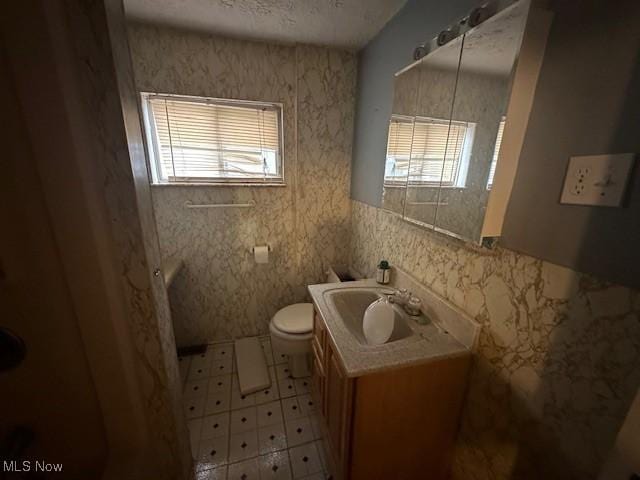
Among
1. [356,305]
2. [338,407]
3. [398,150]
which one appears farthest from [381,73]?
[338,407]

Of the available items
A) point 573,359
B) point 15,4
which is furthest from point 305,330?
point 15,4

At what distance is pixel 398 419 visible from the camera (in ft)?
3.20

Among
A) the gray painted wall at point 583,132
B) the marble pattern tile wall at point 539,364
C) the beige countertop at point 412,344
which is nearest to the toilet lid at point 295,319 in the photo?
the beige countertop at point 412,344

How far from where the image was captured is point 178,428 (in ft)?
3.33

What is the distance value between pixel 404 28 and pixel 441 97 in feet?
1.86

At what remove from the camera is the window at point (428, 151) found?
3.25ft

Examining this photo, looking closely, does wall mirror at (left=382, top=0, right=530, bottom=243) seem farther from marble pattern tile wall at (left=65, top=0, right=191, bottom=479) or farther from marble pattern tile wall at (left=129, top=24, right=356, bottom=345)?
marble pattern tile wall at (left=65, top=0, right=191, bottom=479)

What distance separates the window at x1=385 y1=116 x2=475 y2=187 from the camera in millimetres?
991

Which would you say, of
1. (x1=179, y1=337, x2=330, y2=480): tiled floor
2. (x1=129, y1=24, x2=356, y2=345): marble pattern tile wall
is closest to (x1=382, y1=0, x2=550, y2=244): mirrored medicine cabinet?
(x1=129, y1=24, x2=356, y2=345): marble pattern tile wall

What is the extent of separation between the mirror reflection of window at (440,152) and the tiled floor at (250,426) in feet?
5.40

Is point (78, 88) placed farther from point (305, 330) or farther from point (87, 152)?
point (305, 330)

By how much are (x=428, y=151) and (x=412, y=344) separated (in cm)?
91

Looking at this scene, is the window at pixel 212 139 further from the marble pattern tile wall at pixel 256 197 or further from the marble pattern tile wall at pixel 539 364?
the marble pattern tile wall at pixel 539 364

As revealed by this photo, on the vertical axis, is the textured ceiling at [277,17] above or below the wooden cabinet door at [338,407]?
above
